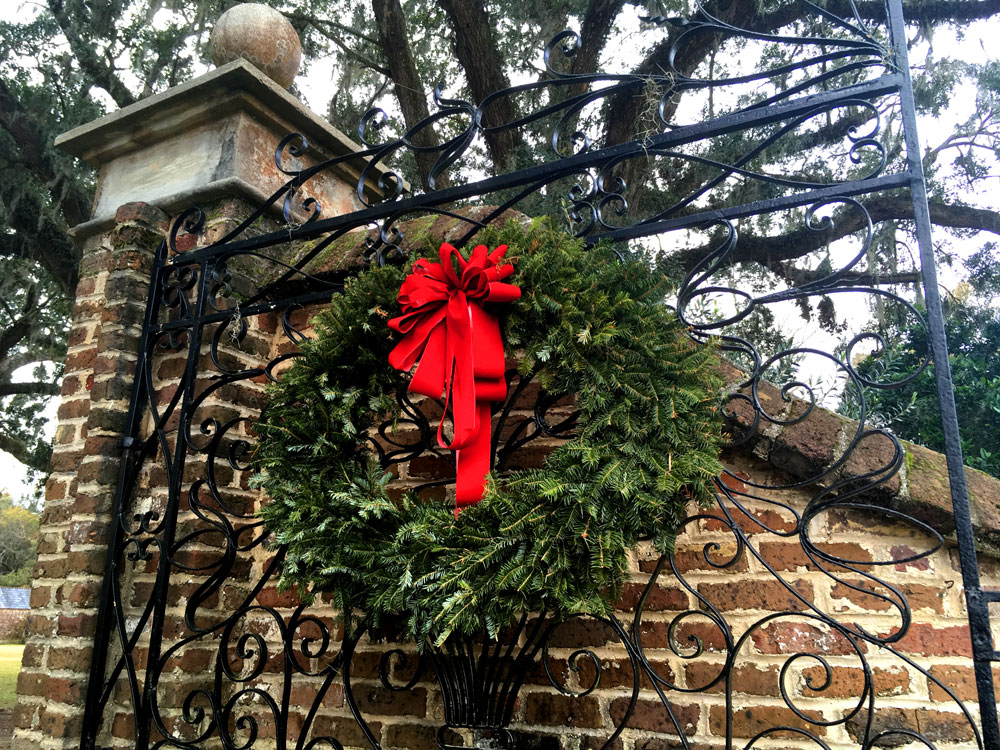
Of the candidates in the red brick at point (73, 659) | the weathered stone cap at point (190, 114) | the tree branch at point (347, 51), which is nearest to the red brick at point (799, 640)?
the red brick at point (73, 659)

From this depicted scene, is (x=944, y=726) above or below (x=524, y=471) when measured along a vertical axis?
below

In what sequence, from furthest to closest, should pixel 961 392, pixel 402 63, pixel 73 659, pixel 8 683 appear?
1. pixel 8 683
2. pixel 402 63
3. pixel 961 392
4. pixel 73 659

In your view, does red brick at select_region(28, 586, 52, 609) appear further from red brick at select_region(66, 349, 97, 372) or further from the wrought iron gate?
red brick at select_region(66, 349, 97, 372)

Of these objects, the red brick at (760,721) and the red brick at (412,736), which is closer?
the red brick at (760,721)

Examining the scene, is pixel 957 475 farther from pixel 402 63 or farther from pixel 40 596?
pixel 402 63

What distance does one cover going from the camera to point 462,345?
5.66ft

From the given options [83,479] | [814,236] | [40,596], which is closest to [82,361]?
[83,479]

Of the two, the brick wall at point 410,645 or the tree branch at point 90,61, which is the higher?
the tree branch at point 90,61

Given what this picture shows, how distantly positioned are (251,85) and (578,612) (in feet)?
7.39

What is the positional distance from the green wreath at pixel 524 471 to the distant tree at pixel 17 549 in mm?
17781

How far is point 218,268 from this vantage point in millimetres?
2484

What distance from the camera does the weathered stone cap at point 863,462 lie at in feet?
5.83

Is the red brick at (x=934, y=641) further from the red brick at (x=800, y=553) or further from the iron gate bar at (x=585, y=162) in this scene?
the iron gate bar at (x=585, y=162)

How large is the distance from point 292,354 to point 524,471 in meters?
0.88
